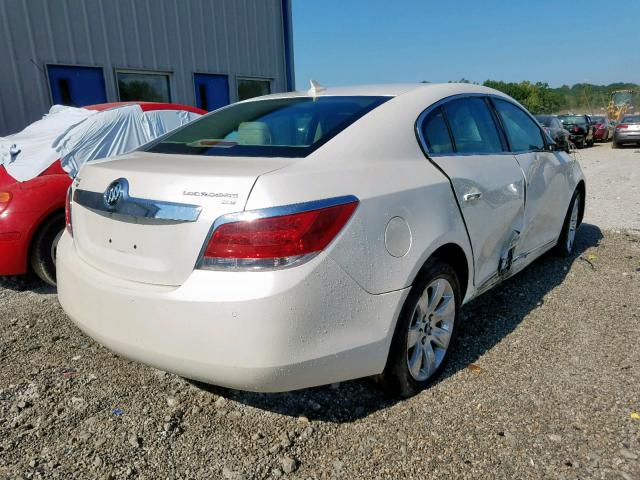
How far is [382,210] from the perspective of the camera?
84.7 inches

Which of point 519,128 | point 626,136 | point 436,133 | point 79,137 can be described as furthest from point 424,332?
point 626,136

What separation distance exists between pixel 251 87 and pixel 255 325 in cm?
1085

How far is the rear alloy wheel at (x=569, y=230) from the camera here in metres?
4.66

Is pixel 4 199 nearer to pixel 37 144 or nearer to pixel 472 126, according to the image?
pixel 37 144

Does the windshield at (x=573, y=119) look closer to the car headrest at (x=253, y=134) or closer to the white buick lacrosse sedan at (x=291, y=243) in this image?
the white buick lacrosse sedan at (x=291, y=243)

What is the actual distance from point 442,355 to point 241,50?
1008cm

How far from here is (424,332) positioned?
261cm

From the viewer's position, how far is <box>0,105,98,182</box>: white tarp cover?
4332 millimetres

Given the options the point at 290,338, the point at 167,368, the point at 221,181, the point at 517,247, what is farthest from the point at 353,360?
the point at 517,247

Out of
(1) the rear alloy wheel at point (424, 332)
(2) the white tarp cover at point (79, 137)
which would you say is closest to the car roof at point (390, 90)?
(1) the rear alloy wheel at point (424, 332)

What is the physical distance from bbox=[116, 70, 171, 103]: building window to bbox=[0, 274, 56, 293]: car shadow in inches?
225

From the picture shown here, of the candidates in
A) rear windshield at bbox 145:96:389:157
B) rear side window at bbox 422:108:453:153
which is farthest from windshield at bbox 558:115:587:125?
rear windshield at bbox 145:96:389:157

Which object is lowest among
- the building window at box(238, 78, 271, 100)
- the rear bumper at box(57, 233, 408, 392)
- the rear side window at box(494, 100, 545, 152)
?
the rear bumper at box(57, 233, 408, 392)

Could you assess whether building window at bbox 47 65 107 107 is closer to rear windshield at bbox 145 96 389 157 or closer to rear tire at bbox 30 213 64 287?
rear tire at bbox 30 213 64 287
